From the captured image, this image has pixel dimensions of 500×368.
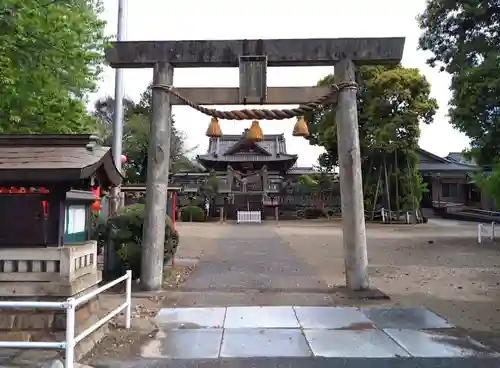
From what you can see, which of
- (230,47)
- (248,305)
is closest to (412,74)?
(230,47)

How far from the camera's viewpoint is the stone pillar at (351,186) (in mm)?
9531

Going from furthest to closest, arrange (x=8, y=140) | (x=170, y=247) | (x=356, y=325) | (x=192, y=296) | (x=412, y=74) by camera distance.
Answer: (x=412, y=74)
(x=170, y=247)
(x=192, y=296)
(x=356, y=325)
(x=8, y=140)

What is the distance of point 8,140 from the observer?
6.50m

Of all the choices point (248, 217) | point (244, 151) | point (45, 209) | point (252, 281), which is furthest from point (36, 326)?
point (244, 151)

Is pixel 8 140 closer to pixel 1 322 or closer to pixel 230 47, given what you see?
pixel 1 322

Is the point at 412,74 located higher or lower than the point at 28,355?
higher

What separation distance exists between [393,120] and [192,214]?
1714cm

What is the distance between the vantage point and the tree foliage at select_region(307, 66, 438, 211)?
1351 inches

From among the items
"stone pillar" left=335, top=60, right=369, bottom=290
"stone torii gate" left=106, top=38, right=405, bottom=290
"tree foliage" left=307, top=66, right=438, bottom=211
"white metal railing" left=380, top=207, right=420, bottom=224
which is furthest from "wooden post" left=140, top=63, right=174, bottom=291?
"white metal railing" left=380, top=207, right=420, bottom=224

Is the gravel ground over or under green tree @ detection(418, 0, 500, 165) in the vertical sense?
under

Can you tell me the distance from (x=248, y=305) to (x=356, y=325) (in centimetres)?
205

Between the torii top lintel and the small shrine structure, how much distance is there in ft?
13.1

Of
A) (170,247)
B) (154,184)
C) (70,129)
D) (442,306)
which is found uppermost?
(70,129)

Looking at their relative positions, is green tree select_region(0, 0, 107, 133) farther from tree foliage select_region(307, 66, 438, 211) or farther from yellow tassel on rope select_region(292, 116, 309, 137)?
tree foliage select_region(307, 66, 438, 211)
